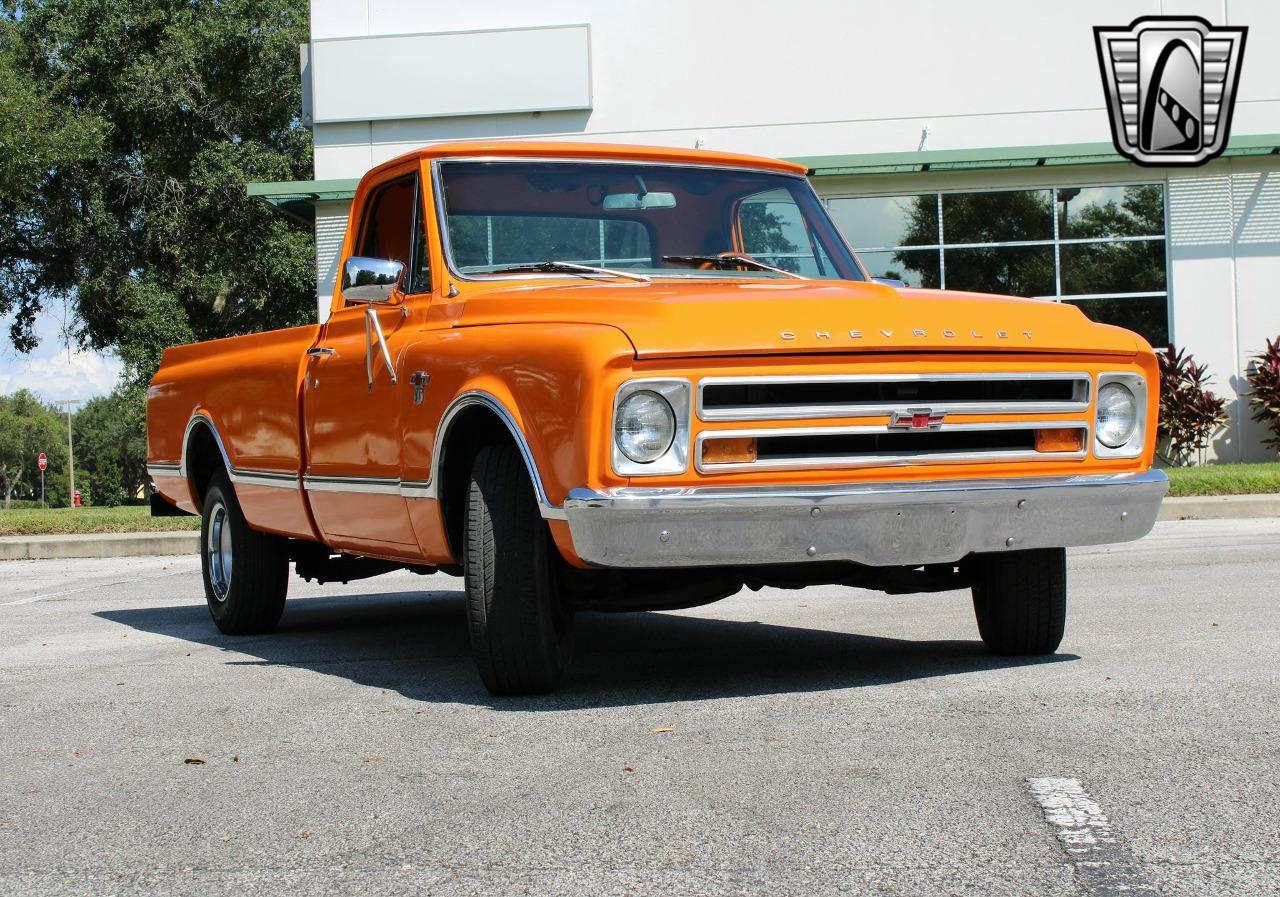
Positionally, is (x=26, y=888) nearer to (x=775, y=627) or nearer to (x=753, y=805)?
(x=753, y=805)

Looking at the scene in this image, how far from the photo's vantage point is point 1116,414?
613cm

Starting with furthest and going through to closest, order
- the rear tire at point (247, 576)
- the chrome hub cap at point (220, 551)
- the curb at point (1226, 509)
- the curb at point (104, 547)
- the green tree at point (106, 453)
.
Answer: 1. the green tree at point (106, 453)
2. the curb at point (104, 547)
3. the curb at point (1226, 509)
4. the chrome hub cap at point (220, 551)
5. the rear tire at point (247, 576)

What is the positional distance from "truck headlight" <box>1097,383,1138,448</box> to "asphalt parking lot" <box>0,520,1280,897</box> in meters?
0.88

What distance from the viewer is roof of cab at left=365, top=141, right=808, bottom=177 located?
278 inches

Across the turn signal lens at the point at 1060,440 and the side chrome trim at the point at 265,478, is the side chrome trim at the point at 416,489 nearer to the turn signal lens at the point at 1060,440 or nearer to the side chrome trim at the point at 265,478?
the side chrome trim at the point at 265,478

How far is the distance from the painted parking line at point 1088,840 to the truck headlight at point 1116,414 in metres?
1.93

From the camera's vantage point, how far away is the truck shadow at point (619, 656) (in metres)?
6.19

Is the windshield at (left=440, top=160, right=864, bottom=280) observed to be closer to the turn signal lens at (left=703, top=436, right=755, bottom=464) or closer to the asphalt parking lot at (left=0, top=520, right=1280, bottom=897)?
the turn signal lens at (left=703, top=436, right=755, bottom=464)

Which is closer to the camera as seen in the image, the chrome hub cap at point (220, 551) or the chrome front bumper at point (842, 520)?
the chrome front bumper at point (842, 520)

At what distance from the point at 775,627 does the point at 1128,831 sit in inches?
170

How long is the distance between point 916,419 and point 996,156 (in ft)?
64.1

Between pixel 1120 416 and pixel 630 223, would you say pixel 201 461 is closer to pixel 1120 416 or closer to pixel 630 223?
pixel 630 223

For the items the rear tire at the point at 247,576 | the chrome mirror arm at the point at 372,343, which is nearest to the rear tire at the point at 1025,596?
the chrome mirror arm at the point at 372,343

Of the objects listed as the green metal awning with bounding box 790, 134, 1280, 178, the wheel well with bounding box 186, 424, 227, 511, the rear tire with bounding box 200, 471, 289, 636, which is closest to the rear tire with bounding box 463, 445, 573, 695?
the rear tire with bounding box 200, 471, 289, 636
